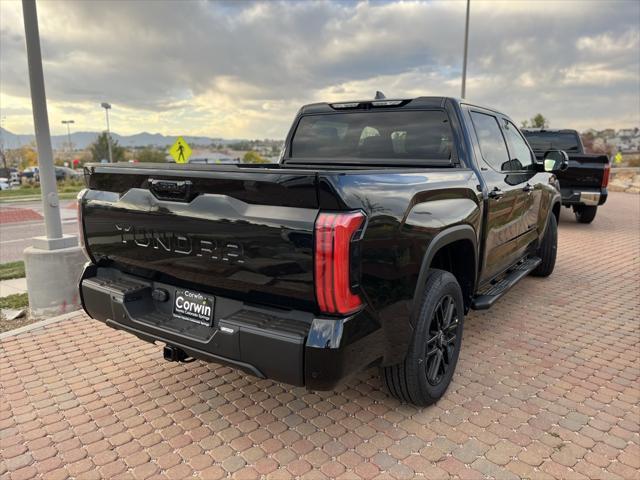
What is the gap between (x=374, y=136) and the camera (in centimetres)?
403

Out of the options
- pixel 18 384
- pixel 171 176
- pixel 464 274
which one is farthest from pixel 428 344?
pixel 18 384

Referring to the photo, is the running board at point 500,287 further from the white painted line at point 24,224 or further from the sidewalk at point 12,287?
the white painted line at point 24,224

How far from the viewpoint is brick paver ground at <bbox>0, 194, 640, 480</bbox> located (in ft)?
8.51

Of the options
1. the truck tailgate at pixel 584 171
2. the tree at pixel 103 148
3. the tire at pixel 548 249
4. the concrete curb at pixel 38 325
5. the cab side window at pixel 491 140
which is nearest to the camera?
the cab side window at pixel 491 140

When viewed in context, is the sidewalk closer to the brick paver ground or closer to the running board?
the brick paver ground

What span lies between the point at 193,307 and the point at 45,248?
2968 mm

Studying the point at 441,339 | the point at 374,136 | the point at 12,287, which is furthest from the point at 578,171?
the point at 12,287

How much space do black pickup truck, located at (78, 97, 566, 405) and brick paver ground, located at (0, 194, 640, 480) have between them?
1.17 ft

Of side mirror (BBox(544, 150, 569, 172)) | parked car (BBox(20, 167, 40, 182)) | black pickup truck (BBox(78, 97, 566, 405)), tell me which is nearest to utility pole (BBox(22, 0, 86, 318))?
black pickup truck (BBox(78, 97, 566, 405))

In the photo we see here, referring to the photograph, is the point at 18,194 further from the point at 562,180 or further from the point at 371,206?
the point at 371,206

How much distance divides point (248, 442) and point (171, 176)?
5.12ft

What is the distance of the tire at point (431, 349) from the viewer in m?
2.84

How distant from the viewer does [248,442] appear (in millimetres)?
2779

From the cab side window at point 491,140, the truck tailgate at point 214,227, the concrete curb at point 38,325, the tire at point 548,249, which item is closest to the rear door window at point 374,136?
the cab side window at point 491,140
